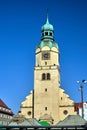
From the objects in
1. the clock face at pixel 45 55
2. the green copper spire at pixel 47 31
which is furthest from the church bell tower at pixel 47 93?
the green copper spire at pixel 47 31

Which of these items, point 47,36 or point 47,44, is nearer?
point 47,44

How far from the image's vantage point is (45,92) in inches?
2817

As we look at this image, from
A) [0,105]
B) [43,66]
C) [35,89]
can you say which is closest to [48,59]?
[43,66]

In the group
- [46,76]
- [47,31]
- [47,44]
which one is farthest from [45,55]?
[47,31]

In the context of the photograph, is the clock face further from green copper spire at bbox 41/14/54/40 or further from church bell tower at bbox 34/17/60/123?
green copper spire at bbox 41/14/54/40

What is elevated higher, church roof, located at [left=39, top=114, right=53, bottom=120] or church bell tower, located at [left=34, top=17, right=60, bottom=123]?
church bell tower, located at [left=34, top=17, right=60, bottom=123]

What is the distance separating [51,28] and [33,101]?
20.3 metres

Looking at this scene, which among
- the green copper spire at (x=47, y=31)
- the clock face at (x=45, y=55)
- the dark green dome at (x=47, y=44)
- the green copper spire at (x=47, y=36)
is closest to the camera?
the clock face at (x=45, y=55)

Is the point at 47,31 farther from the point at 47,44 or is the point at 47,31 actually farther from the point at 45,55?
the point at 45,55

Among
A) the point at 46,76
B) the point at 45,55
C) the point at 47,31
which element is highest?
the point at 47,31

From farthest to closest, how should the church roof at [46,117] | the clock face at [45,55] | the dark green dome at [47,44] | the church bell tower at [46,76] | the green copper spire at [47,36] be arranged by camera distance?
the green copper spire at [47,36]
the dark green dome at [47,44]
the clock face at [45,55]
the church bell tower at [46,76]
the church roof at [46,117]

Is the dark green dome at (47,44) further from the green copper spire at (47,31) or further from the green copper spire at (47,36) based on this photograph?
the green copper spire at (47,31)

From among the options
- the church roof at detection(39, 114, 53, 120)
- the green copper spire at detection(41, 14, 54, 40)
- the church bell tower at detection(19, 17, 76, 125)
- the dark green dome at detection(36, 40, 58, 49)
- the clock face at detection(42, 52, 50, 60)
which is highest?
the green copper spire at detection(41, 14, 54, 40)

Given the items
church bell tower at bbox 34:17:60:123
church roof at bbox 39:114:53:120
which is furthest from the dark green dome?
church roof at bbox 39:114:53:120
